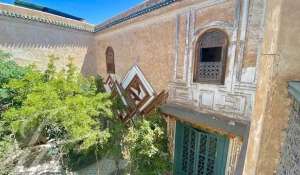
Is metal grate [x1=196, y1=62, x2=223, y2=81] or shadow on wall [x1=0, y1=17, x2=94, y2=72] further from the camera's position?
shadow on wall [x1=0, y1=17, x2=94, y2=72]

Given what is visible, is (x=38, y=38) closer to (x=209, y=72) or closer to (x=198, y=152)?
(x=209, y=72)

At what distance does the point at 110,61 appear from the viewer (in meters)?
9.02

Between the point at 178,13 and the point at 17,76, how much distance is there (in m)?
5.63

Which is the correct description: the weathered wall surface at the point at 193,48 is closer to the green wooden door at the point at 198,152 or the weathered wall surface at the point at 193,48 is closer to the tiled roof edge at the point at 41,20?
the green wooden door at the point at 198,152

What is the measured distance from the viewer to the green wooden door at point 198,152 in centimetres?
446

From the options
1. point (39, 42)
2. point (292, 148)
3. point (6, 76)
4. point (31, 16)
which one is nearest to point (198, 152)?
point (292, 148)

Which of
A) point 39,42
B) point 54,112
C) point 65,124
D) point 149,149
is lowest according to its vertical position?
point 149,149

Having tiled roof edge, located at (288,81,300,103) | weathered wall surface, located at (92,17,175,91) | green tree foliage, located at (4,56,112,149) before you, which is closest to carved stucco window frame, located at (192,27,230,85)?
weathered wall surface, located at (92,17,175,91)

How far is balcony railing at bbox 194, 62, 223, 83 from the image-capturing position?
4324 mm

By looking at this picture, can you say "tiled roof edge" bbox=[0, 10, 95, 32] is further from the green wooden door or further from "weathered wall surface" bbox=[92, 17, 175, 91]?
the green wooden door

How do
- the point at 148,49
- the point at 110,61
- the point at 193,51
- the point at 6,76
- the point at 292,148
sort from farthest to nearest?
the point at 110,61
the point at 148,49
the point at 6,76
the point at 193,51
the point at 292,148

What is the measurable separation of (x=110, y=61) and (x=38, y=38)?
129 inches

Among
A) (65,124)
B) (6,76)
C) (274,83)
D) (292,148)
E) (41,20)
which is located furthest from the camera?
(41,20)

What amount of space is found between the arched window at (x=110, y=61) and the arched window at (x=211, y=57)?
509 cm
